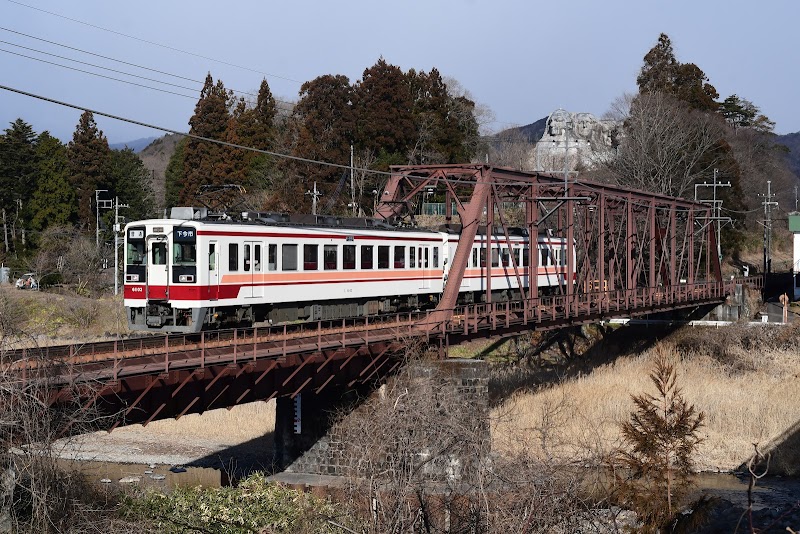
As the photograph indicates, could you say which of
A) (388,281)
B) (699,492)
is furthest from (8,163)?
(699,492)

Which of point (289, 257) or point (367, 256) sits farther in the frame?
point (367, 256)

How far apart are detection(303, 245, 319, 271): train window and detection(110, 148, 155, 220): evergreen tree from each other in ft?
133

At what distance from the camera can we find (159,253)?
24469mm

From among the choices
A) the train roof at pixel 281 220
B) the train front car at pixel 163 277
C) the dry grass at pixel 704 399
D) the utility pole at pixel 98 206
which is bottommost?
the dry grass at pixel 704 399

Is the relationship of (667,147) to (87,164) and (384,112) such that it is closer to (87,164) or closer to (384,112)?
(384,112)

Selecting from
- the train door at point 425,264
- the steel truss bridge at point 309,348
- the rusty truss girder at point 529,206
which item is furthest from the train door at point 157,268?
the train door at point 425,264

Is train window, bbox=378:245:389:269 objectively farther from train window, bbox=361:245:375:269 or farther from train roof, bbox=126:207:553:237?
train roof, bbox=126:207:553:237

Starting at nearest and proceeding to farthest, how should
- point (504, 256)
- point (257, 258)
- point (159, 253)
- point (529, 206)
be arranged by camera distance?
point (159, 253), point (257, 258), point (529, 206), point (504, 256)

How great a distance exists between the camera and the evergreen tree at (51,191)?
64.1 m

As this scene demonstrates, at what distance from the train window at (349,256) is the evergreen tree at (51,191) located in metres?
39.9

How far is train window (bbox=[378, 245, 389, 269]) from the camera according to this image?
30844 millimetres

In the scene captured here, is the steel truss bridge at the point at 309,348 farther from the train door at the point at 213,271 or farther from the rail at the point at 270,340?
the train door at the point at 213,271

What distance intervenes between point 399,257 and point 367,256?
6.54 feet

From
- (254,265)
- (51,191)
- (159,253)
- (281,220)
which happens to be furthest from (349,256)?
(51,191)
